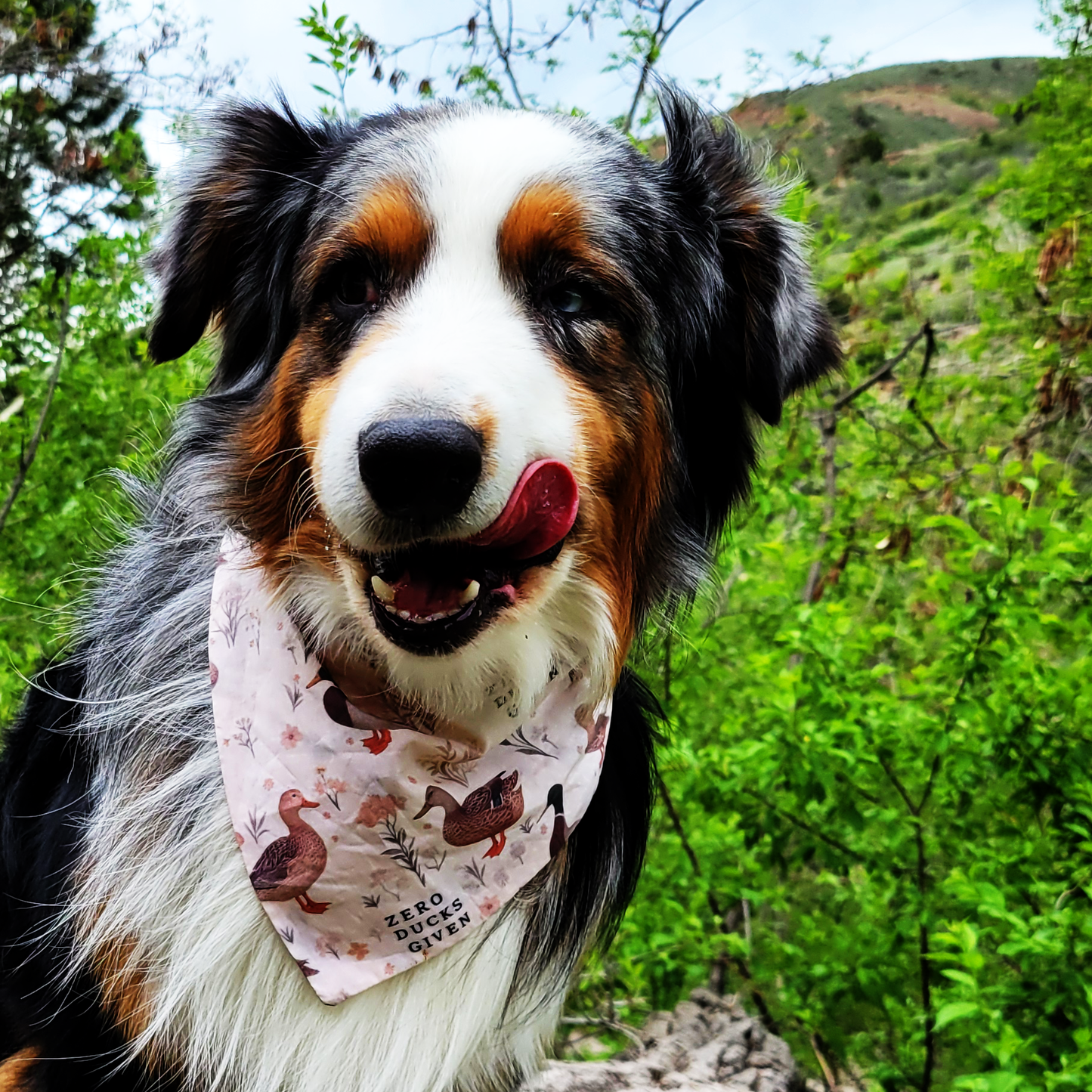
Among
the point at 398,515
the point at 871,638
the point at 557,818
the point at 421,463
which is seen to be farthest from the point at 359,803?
the point at 871,638

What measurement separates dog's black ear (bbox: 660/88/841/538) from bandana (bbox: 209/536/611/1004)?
2.23 ft

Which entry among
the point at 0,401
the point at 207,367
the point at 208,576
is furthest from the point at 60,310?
the point at 208,576

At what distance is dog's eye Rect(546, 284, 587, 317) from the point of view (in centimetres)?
188

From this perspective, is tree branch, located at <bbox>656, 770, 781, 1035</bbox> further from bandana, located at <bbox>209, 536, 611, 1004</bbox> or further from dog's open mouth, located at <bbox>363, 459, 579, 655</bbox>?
dog's open mouth, located at <bbox>363, 459, 579, 655</bbox>

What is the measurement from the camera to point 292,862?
1907mm

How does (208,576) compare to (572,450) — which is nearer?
(572,450)

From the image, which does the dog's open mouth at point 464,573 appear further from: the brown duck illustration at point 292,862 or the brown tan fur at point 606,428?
the brown duck illustration at point 292,862

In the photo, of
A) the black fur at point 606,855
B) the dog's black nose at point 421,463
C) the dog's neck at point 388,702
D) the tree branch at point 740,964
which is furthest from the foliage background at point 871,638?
the dog's black nose at point 421,463

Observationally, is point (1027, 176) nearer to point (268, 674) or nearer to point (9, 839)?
point (268, 674)

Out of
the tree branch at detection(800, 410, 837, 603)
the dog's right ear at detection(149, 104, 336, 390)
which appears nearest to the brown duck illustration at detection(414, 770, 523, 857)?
the dog's right ear at detection(149, 104, 336, 390)

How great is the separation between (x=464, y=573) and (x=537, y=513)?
179mm

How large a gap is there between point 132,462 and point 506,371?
6.34ft

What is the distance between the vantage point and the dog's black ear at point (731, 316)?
88.8 inches

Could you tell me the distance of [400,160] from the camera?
192 centimetres
